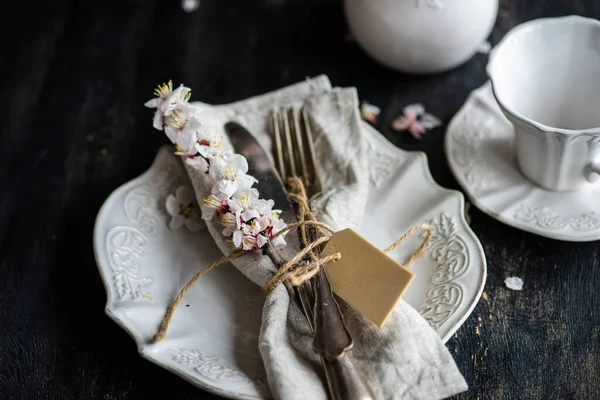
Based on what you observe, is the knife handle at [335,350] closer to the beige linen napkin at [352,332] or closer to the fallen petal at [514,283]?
the beige linen napkin at [352,332]

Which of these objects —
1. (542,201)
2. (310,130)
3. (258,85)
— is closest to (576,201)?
(542,201)

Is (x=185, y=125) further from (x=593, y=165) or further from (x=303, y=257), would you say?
(x=593, y=165)

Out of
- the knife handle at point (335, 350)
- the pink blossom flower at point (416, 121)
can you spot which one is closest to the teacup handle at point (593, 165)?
the pink blossom flower at point (416, 121)

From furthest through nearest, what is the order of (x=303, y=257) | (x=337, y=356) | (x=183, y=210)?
(x=183, y=210) < (x=303, y=257) < (x=337, y=356)

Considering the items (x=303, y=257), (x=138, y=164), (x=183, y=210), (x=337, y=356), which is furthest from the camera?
(x=138, y=164)

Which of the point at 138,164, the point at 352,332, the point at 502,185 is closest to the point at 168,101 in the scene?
the point at 138,164

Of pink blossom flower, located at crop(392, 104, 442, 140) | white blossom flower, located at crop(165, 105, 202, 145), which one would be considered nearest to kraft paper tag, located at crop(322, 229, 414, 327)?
white blossom flower, located at crop(165, 105, 202, 145)
